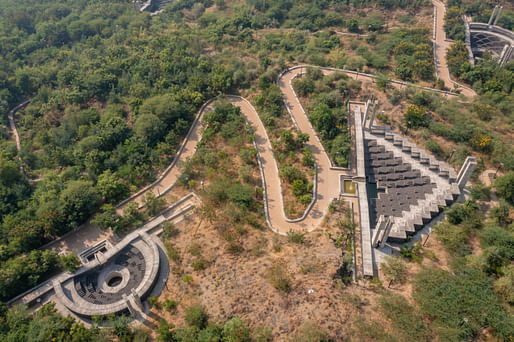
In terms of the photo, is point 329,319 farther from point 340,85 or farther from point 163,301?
point 340,85

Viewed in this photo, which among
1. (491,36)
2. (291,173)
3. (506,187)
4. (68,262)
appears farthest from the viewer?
(491,36)

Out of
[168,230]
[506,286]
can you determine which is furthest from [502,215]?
[168,230]

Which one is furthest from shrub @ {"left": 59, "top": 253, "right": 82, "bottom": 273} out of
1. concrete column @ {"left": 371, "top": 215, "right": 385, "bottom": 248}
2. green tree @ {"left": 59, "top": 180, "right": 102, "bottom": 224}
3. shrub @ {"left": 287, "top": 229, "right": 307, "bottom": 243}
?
concrete column @ {"left": 371, "top": 215, "right": 385, "bottom": 248}

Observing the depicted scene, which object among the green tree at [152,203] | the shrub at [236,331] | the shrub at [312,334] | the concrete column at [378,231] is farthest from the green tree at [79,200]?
the concrete column at [378,231]

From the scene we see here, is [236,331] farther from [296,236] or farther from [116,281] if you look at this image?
[116,281]

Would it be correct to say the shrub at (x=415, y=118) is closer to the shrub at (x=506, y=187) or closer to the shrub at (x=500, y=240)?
the shrub at (x=506, y=187)

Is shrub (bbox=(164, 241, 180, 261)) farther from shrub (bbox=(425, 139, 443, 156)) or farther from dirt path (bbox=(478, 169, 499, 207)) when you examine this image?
dirt path (bbox=(478, 169, 499, 207))
